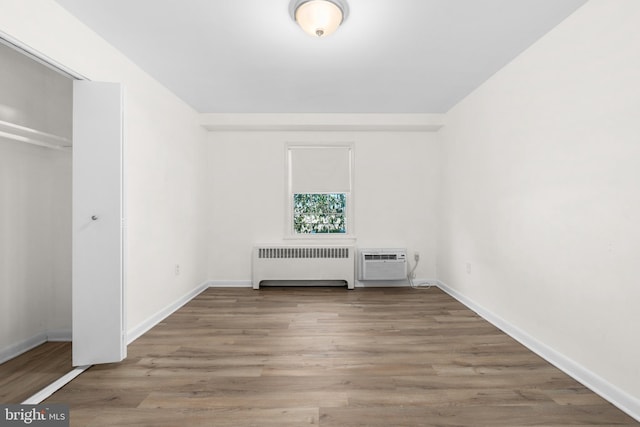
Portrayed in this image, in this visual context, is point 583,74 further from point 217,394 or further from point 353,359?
point 217,394

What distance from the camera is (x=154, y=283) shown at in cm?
323

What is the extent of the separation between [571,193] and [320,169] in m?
3.16

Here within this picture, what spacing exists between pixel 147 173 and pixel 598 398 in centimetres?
393

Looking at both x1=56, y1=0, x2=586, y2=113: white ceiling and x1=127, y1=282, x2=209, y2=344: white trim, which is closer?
x1=56, y1=0, x2=586, y2=113: white ceiling

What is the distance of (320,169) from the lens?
15.6 feet

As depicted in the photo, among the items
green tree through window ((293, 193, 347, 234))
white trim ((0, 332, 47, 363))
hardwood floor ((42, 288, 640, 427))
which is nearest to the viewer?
hardwood floor ((42, 288, 640, 427))

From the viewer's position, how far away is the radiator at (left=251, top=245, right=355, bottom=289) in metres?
4.54

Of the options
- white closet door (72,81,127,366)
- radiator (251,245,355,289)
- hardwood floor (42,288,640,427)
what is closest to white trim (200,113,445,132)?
radiator (251,245,355,289)

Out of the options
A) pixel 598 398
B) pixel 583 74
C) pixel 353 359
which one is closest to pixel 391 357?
pixel 353 359

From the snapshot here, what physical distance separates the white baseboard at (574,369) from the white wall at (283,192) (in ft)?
5.59

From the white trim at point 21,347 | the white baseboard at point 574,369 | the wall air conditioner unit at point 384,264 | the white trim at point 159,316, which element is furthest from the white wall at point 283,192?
the white trim at point 21,347

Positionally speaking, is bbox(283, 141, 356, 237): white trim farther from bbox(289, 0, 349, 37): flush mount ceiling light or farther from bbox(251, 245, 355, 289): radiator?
bbox(289, 0, 349, 37): flush mount ceiling light

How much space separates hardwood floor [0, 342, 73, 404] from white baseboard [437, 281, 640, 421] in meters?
3.58

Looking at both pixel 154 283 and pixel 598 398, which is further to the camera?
pixel 154 283
